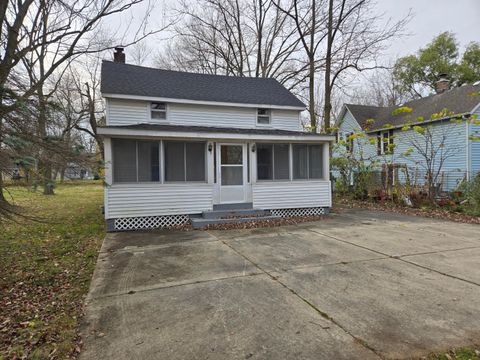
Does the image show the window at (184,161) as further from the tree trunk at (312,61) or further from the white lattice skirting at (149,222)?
the tree trunk at (312,61)

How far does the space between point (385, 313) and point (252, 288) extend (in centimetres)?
166

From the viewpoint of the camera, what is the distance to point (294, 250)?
5.90 meters

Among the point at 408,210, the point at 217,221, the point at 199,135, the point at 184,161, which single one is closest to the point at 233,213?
the point at 217,221

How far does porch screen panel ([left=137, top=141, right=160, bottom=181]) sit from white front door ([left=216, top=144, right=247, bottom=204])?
6.73 feet

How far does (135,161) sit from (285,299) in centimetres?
662

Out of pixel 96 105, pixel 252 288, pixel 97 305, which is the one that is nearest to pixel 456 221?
pixel 252 288

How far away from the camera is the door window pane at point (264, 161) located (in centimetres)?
1015

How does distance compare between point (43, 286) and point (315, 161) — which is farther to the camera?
point (315, 161)

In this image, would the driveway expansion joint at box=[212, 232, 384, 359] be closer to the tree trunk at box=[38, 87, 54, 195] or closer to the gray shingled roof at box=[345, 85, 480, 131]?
the tree trunk at box=[38, 87, 54, 195]

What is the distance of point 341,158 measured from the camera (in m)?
14.7

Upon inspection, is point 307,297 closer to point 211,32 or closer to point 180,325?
point 180,325

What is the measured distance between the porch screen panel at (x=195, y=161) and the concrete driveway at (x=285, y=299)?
10.4 ft

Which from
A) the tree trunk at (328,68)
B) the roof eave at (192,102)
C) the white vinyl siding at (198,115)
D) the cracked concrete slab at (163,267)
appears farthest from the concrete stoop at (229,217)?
the tree trunk at (328,68)

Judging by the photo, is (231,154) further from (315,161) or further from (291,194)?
(315,161)
